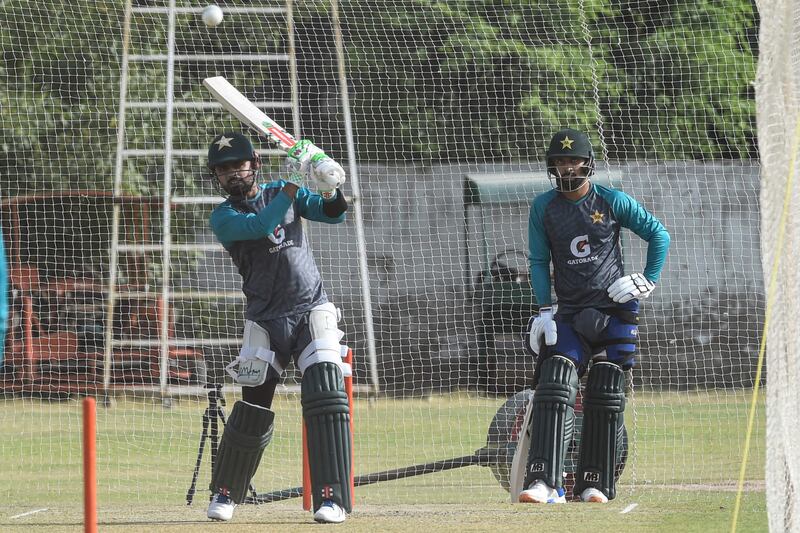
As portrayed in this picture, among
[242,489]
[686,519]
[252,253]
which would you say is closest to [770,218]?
[686,519]

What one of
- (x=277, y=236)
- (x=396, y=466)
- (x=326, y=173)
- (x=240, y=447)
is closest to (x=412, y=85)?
(x=396, y=466)

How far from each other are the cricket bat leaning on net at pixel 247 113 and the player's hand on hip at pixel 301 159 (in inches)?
9.6

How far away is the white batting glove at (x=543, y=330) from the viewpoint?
19.6 ft

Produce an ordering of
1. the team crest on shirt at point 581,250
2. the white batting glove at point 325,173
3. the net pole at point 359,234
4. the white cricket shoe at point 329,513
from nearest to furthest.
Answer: the white cricket shoe at point 329,513 < the white batting glove at point 325,173 < the team crest on shirt at point 581,250 < the net pole at point 359,234

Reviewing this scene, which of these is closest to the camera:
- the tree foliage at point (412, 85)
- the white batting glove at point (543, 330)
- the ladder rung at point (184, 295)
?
the white batting glove at point (543, 330)

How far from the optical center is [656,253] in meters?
6.21

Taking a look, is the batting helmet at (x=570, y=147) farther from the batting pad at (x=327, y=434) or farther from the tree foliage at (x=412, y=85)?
the tree foliage at (x=412, y=85)

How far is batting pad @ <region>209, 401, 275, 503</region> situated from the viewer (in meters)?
5.69

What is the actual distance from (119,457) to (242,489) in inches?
131

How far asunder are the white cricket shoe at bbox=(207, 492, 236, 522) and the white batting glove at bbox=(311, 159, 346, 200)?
1.49 meters

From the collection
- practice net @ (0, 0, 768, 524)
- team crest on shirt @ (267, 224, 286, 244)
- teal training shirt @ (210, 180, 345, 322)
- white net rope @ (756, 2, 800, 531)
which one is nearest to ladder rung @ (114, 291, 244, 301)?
practice net @ (0, 0, 768, 524)

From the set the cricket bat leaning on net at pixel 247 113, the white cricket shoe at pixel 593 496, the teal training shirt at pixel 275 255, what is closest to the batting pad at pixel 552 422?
the white cricket shoe at pixel 593 496

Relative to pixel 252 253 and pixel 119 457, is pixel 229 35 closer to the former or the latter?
pixel 119 457

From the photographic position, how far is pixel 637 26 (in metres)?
13.0
